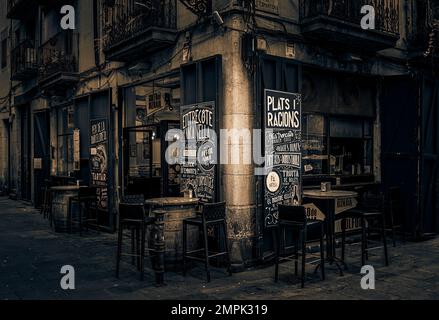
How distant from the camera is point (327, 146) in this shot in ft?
33.0

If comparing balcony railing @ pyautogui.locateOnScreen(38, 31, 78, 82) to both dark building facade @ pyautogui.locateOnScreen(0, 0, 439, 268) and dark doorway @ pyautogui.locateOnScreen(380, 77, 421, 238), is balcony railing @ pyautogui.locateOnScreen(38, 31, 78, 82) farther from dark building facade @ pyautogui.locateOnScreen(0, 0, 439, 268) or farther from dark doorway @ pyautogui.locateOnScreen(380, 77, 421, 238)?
dark doorway @ pyautogui.locateOnScreen(380, 77, 421, 238)

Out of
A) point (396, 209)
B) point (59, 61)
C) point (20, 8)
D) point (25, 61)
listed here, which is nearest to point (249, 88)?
point (396, 209)

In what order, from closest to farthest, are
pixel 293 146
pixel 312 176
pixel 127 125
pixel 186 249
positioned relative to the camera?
pixel 186 249 < pixel 293 146 < pixel 312 176 < pixel 127 125

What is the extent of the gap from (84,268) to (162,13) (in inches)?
208

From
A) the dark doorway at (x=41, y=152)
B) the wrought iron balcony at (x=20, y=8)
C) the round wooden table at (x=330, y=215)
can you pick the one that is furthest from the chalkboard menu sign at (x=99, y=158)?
the wrought iron balcony at (x=20, y=8)

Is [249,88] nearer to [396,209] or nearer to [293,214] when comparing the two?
[293,214]

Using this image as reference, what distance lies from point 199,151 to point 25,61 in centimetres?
1241

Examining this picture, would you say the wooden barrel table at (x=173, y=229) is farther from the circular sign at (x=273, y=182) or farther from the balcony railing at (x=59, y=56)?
the balcony railing at (x=59, y=56)

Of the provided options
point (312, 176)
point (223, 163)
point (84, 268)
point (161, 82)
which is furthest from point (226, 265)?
point (161, 82)

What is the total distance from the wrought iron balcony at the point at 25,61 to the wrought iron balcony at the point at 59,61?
Answer: 134 centimetres

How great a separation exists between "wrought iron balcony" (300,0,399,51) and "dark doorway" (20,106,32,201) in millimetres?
14028

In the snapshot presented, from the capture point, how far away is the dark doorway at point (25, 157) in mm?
18703

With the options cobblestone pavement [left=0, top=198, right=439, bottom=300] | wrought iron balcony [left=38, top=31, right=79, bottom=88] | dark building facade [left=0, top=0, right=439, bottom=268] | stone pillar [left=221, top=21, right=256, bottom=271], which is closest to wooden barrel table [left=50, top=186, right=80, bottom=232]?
dark building facade [left=0, top=0, right=439, bottom=268]

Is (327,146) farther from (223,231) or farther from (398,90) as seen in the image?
(223,231)
